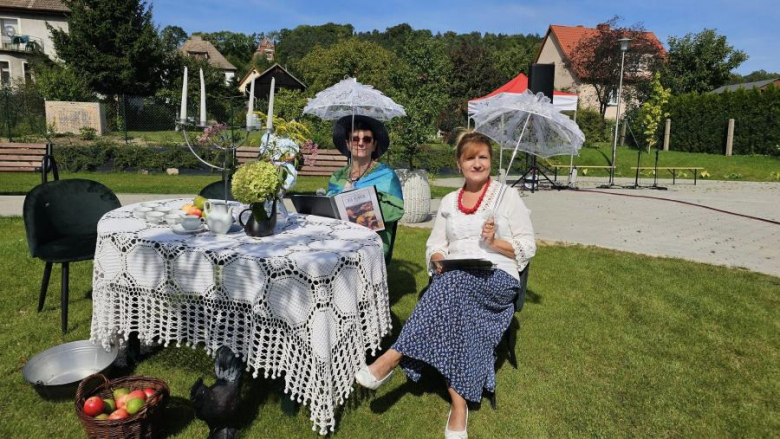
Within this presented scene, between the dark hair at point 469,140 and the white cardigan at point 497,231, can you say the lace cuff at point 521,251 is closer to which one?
the white cardigan at point 497,231

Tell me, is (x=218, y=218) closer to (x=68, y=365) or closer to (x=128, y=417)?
(x=128, y=417)

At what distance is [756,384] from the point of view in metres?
3.35

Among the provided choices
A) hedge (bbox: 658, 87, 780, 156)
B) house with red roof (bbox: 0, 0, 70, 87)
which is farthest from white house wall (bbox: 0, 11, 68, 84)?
hedge (bbox: 658, 87, 780, 156)

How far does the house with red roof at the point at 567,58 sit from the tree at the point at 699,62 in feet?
16.5

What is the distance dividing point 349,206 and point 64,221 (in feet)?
8.16

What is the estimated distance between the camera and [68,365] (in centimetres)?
316

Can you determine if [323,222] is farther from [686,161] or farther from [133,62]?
[133,62]

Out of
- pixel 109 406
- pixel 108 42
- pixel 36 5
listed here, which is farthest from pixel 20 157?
pixel 36 5

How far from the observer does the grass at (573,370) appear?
2.84m

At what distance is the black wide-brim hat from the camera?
4180 mm

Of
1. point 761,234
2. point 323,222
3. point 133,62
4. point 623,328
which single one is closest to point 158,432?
point 323,222

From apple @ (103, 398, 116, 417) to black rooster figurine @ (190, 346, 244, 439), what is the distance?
46 centimetres

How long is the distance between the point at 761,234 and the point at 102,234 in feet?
30.1

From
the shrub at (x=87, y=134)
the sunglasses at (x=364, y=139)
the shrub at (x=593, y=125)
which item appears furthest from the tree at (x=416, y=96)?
the shrub at (x=593, y=125)
